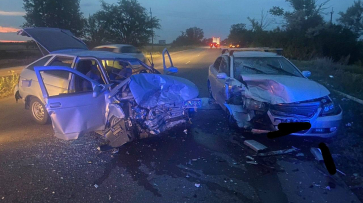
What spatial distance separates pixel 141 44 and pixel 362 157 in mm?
43577

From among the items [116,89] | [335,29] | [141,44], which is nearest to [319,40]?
[335,29]

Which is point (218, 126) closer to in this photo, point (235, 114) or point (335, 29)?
point (235, 114)

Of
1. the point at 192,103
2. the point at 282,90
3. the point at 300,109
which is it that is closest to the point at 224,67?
the point at 282,90

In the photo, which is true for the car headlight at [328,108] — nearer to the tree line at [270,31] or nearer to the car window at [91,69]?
the car window at [91,69]

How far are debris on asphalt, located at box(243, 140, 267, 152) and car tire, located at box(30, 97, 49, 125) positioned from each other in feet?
14.3

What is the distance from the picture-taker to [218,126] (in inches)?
273

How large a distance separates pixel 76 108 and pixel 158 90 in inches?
57.9

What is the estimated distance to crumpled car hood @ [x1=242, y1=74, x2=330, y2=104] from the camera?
18.3 feet

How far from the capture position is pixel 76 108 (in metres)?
5.26

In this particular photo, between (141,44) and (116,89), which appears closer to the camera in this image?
(116,89)

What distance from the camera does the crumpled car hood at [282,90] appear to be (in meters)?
5.57

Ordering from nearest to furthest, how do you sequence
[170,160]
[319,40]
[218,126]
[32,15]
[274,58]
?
1. [170,160]
2. [218,126]
3. [274,58]
4. [319,40]
5. [32,15]

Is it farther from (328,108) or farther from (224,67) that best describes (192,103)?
(328,108)

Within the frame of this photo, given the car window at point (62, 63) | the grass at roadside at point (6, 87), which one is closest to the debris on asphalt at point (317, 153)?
the car window at point (62, 63)
